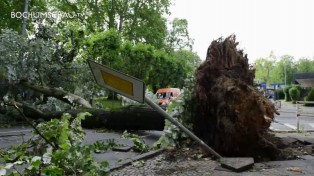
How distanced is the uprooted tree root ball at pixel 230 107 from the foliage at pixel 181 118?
24 cm

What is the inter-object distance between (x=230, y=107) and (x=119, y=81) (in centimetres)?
262

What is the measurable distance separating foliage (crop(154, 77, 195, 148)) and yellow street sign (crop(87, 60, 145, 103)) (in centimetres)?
314

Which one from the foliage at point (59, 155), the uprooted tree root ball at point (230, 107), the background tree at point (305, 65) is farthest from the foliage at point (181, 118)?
the background tree at point (305, 65)

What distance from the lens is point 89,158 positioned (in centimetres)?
399

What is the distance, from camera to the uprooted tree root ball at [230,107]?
19.3 ft

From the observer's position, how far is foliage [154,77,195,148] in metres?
6.90

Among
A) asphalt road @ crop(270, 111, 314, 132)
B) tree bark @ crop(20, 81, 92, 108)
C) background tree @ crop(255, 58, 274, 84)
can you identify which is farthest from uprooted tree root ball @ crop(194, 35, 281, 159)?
background tree @ crop(255, 58, 274, 84)

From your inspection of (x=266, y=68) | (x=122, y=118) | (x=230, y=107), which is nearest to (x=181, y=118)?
(x=230, y=107)

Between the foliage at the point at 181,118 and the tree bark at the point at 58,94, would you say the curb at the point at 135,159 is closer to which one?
the foliage at the point at 181,118

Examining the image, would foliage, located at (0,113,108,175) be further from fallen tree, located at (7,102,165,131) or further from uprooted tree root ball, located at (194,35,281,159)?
fallen tree, located at (7,102,165,131)

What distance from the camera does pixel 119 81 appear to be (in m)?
3.83

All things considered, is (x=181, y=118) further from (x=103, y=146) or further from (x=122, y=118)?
(x=122, y=118)

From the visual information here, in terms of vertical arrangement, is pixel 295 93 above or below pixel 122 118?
above

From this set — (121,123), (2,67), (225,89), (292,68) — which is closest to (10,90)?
(2,67)
